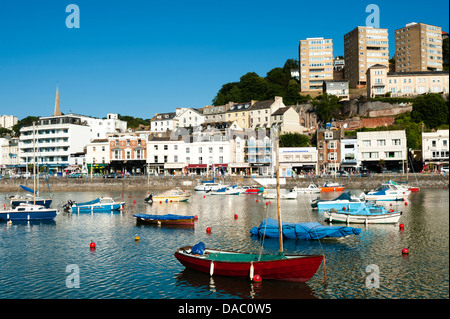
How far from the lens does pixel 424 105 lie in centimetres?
9750

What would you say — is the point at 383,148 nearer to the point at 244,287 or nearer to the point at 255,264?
the point at 255,264

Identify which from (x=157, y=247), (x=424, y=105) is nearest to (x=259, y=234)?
(x=157, y=247)

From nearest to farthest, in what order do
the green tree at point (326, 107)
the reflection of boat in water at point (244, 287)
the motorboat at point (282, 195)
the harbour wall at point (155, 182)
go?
1. the reflection of boat in water at point (244, 287)
2. the motorboat at point (282, 195)
3. the harbour wall at point (155, 182)
4. the green tree at point (326, 107)

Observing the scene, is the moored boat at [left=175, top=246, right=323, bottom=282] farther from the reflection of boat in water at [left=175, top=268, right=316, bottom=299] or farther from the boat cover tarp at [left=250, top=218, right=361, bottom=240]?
the boat cover tarp at [left=250, top=218, right=361, bottom=240]

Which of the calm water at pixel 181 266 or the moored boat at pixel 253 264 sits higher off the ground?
the moored boat at pixel 253 264

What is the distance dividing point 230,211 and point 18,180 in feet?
199

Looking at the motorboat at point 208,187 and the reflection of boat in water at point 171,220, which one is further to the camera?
the motorboat at point 208,187

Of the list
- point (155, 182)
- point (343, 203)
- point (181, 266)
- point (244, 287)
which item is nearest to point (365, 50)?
point (155, 182)

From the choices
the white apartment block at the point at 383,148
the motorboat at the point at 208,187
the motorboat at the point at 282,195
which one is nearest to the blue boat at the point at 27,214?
the motorboat at the point at 282,195

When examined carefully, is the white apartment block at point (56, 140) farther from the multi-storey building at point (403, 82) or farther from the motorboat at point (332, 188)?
the multi-storey building at point (403, 82)

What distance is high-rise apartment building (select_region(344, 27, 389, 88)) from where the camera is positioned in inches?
5846

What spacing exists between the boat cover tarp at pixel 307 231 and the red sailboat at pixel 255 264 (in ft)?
25.0

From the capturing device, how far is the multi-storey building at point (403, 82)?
400ft

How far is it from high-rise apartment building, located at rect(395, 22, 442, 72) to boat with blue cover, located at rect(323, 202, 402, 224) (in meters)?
132
